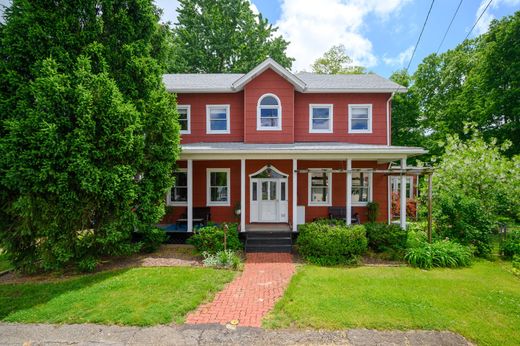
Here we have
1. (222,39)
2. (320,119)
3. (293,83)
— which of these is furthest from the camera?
(222,39)

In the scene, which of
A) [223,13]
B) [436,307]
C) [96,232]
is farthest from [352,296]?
[223,13]

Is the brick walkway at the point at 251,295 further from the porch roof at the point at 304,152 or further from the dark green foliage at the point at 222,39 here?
the dark green foliage at the point at 222,39

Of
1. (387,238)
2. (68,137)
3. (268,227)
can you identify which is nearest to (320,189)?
(268,227)

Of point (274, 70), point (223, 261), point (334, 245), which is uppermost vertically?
point (274, 70)

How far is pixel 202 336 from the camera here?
4355 mm

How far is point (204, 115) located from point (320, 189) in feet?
22.8

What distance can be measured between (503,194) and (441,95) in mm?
20793

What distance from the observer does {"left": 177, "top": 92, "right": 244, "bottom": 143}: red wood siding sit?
40.5 ft

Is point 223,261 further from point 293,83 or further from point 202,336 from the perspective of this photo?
point 293,83

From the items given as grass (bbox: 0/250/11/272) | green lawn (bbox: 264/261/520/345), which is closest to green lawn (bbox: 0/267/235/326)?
grass (bbox: 0/250/11/272)

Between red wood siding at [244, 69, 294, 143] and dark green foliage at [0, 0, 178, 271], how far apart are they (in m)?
5.15

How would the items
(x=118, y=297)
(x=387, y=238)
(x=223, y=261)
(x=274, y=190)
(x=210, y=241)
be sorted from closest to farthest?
(x=118, y=297), (x=223, y=261), (x=210, y=241), (x=387, y=238), (x=274, y=190)

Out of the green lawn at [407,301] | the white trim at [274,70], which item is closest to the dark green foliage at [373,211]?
the green lawn at [407,301]

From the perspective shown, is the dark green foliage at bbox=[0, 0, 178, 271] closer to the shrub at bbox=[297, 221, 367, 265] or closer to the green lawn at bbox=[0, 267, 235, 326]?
the green lawn at bbox=[0, 267, 235, 326]
